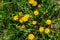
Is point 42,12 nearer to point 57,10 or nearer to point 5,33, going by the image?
point 57,10

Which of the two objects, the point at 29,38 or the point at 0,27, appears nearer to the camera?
the point at 29,38

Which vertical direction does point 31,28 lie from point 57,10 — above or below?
below

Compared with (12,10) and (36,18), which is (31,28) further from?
(12,10)

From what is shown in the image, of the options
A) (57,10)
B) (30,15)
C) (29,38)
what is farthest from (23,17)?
(57,10)

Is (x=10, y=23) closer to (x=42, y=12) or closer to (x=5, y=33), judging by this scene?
(x=5, y=33)

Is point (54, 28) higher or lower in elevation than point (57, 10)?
lower

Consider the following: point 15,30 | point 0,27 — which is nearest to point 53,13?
point 15,30

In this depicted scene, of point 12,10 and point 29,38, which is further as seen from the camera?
point 12,10
